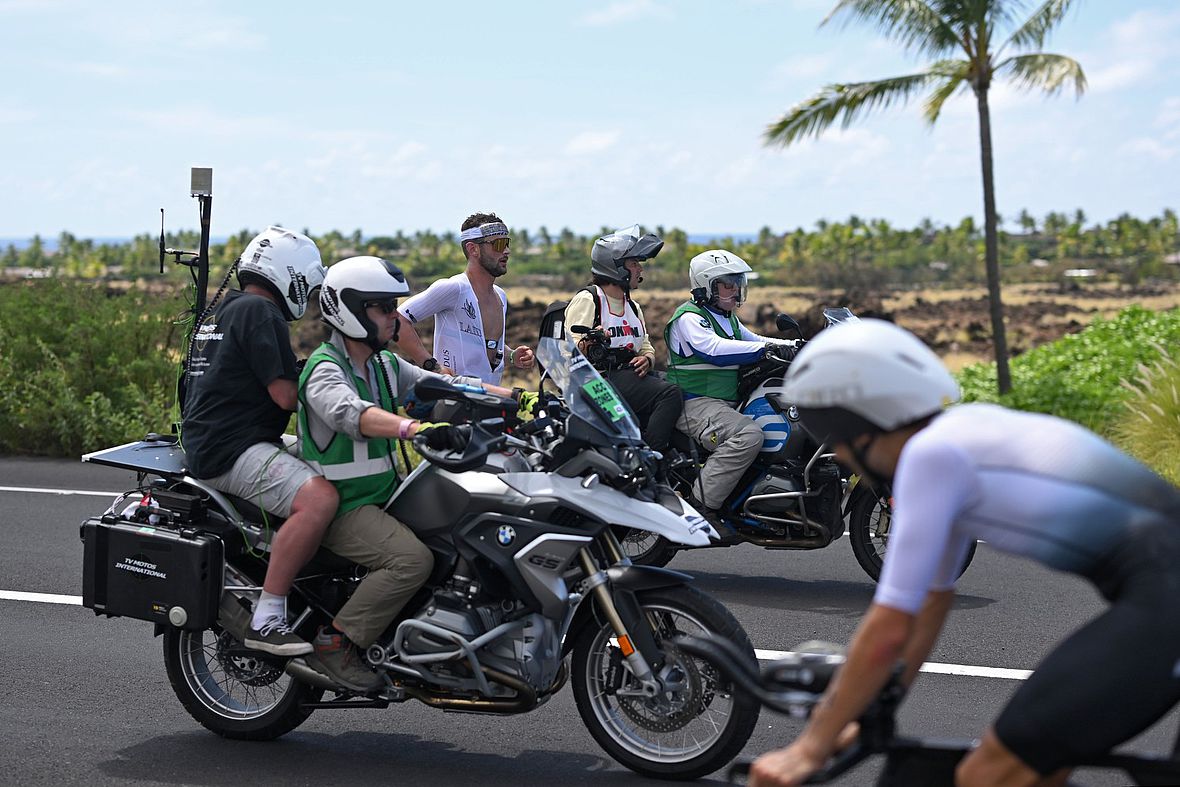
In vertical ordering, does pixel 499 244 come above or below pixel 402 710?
above

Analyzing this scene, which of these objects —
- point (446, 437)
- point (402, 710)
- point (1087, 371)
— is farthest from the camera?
point (1087, 371)

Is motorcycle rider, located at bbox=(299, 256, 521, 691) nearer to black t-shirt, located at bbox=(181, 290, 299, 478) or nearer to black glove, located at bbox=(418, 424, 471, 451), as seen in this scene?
black glove, located at bbox=(418, 424, 471, 451)

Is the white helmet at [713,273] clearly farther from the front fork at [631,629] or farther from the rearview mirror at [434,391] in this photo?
the front fork at [631,629]

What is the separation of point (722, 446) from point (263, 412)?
12.0 feet

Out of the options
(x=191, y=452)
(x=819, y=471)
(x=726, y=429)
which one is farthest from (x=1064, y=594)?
(x=191, y=452)

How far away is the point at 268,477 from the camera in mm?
5586

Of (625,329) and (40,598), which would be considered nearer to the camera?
(40,598)

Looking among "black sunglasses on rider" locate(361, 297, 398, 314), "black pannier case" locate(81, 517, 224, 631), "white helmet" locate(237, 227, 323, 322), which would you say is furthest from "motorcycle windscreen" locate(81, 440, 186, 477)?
"black sunglasses on rider" locate(361, 297, 398, 314)

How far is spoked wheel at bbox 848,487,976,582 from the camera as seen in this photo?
8.42 meters

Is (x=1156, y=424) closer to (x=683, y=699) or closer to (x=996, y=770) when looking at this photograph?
(x=683, y=699)

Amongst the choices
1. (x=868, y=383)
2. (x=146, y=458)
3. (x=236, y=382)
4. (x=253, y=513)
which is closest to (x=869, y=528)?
(x=253, y=513)

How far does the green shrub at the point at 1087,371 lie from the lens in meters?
16.3

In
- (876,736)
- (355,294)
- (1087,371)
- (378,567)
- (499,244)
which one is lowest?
(378,567)

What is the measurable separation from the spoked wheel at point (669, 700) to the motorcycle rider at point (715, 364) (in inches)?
131
